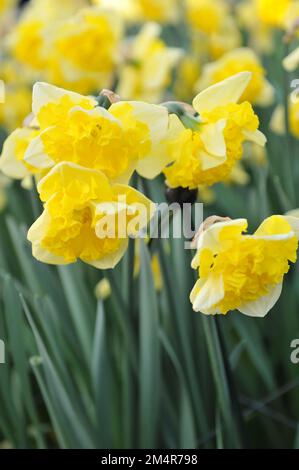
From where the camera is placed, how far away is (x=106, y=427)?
1.19 m

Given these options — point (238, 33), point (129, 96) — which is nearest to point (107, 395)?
point (129, 96)

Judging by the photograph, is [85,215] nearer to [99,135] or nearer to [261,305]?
[99,135]

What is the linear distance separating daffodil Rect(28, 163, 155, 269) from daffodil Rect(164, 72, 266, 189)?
0.07 m

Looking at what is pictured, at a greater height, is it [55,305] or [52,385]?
[55,305]

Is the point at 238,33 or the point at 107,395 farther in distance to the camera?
the point at 238,33

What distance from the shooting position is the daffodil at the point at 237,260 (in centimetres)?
79

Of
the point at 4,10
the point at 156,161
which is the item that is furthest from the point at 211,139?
the point at 4,10

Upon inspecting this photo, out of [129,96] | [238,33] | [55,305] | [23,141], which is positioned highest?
[238,33]

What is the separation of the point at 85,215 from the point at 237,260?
0.18 meters

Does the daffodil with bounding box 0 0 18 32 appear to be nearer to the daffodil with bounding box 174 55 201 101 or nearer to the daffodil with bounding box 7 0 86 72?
the daffodil with bounding box 7 0 86 72

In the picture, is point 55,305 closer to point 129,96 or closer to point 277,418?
point 277,418

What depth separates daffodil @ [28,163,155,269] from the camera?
786 mm

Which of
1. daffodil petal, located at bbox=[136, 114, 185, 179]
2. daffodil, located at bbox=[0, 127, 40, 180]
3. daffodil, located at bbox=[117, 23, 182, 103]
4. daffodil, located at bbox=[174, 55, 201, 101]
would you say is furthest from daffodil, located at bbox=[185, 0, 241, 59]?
daffodil petal, located at bbox=[136, 114, 185, 179]
